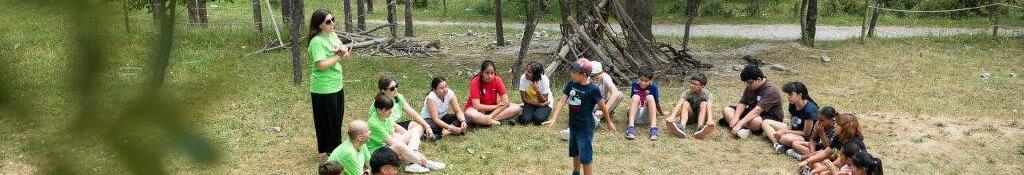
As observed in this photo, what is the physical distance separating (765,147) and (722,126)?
74 cm

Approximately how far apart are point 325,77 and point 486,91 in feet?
6.71

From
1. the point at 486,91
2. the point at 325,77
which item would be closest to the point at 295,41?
the point at 486,91

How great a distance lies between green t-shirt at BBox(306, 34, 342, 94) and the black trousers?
1.9 inches

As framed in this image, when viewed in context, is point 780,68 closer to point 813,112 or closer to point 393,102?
point 813,112

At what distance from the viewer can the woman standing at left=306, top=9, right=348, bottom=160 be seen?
5586mm

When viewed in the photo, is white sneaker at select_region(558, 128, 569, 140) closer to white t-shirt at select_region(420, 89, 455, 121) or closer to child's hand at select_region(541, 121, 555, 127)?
child's hand at select_region(541, 121, 555, 127)

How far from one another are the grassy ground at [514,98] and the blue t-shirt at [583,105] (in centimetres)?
72

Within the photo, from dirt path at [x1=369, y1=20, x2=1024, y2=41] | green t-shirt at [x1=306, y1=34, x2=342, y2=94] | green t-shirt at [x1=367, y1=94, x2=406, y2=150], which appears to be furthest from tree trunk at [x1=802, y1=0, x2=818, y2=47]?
green t-shirt at [x1=306, y1=34, x2=342, y2=94]

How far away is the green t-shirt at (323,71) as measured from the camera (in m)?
5.59

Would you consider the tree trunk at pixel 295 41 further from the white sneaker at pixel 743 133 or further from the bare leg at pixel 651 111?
the white sneaker at pixel 743 133

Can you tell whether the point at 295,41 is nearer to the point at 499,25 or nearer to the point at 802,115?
the point at 499,25

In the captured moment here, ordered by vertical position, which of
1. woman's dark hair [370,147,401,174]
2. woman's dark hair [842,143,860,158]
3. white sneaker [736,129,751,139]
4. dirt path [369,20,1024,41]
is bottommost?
dirt path [369,20,1024,41]

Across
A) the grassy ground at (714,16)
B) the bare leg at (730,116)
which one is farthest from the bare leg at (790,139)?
the grassy ground at (714,16)

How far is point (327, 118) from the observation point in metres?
5.89
